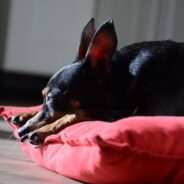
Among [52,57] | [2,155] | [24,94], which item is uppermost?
[2,155]

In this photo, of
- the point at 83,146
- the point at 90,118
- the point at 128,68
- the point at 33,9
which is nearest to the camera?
the point at 83,146

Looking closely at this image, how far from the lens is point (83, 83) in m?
1.60

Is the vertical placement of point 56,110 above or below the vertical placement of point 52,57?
A: above

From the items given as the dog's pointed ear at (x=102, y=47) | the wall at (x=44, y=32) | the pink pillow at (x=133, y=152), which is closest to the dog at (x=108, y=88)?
the dog's pointed ear at (x=102, y=47)

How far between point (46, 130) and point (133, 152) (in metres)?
0.42

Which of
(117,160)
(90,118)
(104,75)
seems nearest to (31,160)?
(90,118)

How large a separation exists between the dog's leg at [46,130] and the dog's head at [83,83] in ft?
0.26

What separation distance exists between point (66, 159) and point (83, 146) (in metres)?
0.10

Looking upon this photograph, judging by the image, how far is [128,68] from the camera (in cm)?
173

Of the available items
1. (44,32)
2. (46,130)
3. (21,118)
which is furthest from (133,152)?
(44,32)

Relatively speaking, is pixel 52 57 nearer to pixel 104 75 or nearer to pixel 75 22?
pixel 75 22

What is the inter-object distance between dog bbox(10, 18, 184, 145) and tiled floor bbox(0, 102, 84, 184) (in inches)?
3.4

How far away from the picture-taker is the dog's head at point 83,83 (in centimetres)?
158

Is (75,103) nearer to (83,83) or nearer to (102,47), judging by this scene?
(83,83)
